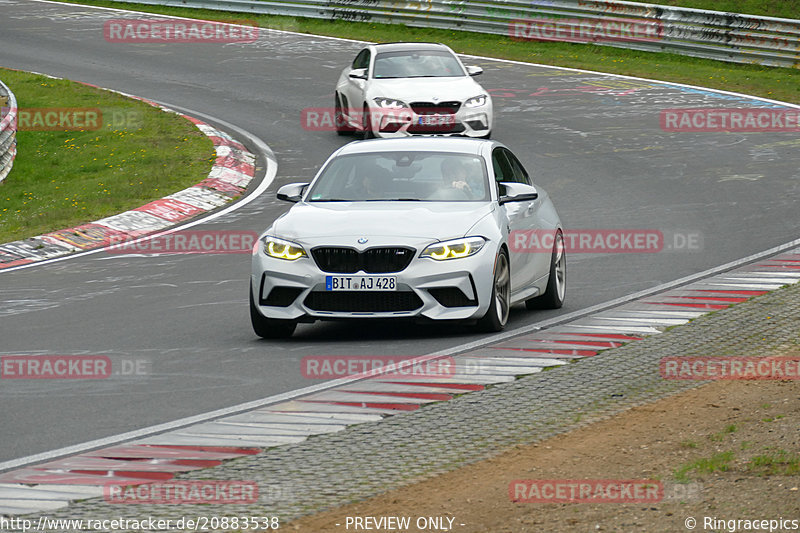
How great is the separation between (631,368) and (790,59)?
21716mm

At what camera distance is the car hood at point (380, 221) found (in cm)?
1052

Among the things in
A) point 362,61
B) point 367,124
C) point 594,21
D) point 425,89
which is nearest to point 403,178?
point 425,89

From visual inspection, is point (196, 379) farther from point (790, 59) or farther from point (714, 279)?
point (790, 59)

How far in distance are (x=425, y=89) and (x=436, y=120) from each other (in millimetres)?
638

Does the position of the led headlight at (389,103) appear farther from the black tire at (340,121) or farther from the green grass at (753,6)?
the green grass at (753,6)

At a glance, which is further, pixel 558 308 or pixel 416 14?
pixel 416 14

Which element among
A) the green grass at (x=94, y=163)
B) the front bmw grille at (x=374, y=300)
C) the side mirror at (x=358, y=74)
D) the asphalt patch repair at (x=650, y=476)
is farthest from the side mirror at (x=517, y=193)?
the side mirror at (x=358, y=74)

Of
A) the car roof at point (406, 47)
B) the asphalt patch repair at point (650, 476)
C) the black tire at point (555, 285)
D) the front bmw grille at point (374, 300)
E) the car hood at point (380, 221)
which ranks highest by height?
the car roof at point (406, 47)

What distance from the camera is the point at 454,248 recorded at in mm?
10547

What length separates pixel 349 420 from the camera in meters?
8.21

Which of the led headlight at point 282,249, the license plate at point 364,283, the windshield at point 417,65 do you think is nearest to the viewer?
the license plate at point 364,283

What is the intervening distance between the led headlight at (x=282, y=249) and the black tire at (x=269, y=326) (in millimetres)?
389

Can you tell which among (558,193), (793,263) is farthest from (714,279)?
Answer: (558,193)

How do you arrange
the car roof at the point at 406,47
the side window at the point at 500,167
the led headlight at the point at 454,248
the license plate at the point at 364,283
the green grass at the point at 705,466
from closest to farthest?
1. the green grass at the point at 705,466
2. the license plate at the point at 364,283
3. the led headlight at the point at 454,248
4. the side window at the point at 500,167
5. the car roof at the point at 406,47
